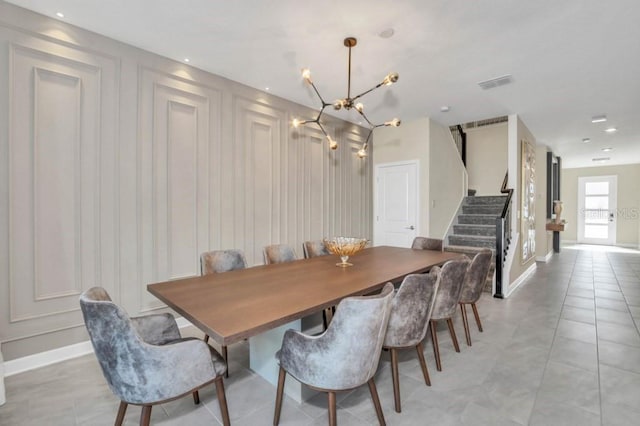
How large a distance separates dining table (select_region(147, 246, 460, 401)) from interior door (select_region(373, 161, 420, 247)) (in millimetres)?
2417

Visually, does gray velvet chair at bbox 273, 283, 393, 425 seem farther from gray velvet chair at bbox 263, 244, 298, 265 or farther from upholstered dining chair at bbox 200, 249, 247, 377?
gray velvet chair at bbox 263, 244, 298, 265

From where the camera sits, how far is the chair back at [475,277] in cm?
288

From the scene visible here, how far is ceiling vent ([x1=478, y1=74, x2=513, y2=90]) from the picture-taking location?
3.48 meters

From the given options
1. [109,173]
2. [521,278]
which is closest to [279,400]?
→ [109,173]

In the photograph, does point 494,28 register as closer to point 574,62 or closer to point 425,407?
point 574,62

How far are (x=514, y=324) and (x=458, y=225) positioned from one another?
2664mm

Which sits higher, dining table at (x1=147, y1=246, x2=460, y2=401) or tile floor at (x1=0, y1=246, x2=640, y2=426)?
dining table at (x1=147, y1=246, x2=460, y2=401)

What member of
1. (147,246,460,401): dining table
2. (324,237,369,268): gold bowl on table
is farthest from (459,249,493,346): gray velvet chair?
(324,237,369,268): gold bowl on table

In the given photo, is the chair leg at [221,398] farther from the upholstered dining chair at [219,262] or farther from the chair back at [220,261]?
the chair back at [220,261]

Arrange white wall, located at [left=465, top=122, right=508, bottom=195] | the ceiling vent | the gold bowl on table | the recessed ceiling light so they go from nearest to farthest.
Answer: the recessed ceiling light < the gold bowl on table < the ceiling vent < white wall, located at [left=465, top=122, right=508, bottom=195]

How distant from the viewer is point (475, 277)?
9.57 feet

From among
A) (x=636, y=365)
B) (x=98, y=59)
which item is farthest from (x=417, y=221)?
(x=98, y=59)

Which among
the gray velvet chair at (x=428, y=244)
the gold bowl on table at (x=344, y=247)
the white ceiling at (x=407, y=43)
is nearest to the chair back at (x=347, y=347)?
the gold bowl on table at (x=344, y=247)

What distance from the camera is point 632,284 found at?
5.11 meters
